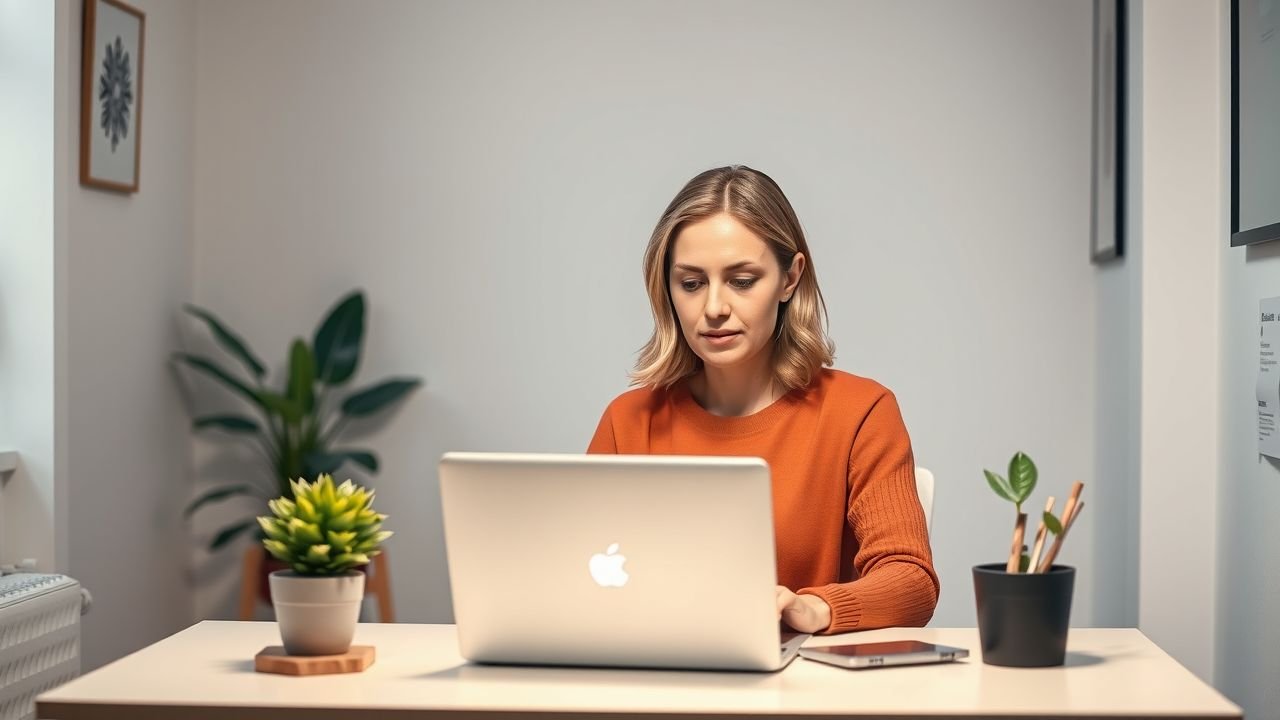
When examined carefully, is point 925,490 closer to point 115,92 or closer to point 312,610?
point 312,610

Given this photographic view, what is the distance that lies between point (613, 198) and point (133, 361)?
1412 millimetres

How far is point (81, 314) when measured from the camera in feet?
10.5

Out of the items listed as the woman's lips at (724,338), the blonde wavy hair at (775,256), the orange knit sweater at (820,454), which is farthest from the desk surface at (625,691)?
the blonde wavy hair at (775,256)

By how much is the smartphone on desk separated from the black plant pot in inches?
2.0

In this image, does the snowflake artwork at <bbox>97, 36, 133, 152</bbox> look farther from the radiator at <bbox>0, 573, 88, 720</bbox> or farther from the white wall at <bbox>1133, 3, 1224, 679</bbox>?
the white wall at <bbox>1133, 3, 1224, 679</bbox>

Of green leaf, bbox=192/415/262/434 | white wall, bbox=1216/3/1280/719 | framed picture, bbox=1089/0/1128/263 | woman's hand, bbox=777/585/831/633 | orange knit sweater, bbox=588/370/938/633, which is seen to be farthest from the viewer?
green leaf, bbox=192/415/262/434

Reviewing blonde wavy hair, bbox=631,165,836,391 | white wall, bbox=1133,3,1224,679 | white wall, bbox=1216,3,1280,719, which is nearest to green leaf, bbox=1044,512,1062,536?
blonde wavy hair, bbox=631,165,836,391

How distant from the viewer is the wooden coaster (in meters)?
1.34

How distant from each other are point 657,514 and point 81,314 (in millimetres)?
2427

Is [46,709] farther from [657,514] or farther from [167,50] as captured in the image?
[167,50]

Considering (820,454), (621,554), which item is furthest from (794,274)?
(621,554)

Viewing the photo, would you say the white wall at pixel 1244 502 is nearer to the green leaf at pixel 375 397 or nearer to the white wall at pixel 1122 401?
the white wall at pixel 1122 401

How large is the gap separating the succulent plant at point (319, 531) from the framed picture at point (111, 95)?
2146 mm

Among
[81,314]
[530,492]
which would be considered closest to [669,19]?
[81,314]
